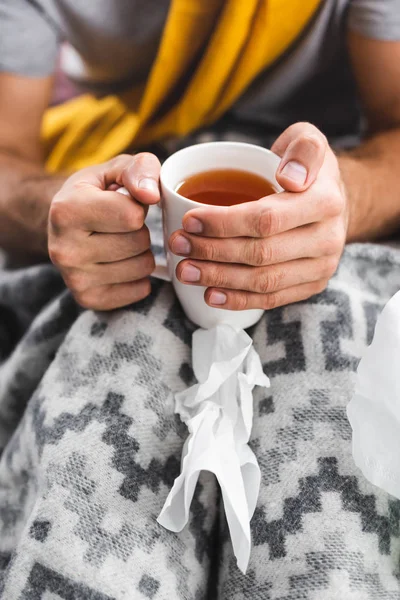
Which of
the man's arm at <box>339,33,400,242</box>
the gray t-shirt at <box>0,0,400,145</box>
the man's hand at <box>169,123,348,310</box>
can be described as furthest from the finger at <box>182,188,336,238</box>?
the gray t-shirt at <box>0,0,400,145</box>

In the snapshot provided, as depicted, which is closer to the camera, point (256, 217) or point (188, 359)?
point (256, 217)

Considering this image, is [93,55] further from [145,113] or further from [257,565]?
[257,565]

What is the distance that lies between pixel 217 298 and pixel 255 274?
0.14 feet

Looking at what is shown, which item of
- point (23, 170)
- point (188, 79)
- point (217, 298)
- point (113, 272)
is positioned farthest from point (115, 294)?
→ point (188, 79)

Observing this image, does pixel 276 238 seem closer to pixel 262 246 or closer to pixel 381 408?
pixel 262 246

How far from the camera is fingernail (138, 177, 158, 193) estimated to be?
491 mm

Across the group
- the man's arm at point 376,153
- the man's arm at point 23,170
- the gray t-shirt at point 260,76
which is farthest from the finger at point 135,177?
the gray t-shirt at point 260,76

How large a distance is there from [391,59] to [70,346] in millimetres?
634

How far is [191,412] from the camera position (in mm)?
556

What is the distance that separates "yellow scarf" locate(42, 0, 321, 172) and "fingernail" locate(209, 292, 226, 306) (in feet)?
1.60

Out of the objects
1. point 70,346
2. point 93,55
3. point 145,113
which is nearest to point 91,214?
point 70,346

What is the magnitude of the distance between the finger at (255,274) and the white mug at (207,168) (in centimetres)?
3

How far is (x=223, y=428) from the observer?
53 centimetres

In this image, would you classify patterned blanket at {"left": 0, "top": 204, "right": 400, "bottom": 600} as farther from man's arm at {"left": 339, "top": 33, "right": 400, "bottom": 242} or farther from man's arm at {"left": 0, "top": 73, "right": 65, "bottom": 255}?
man's arm at {"left": 0, "top": 73, "right": 65, "bottom": 255}
